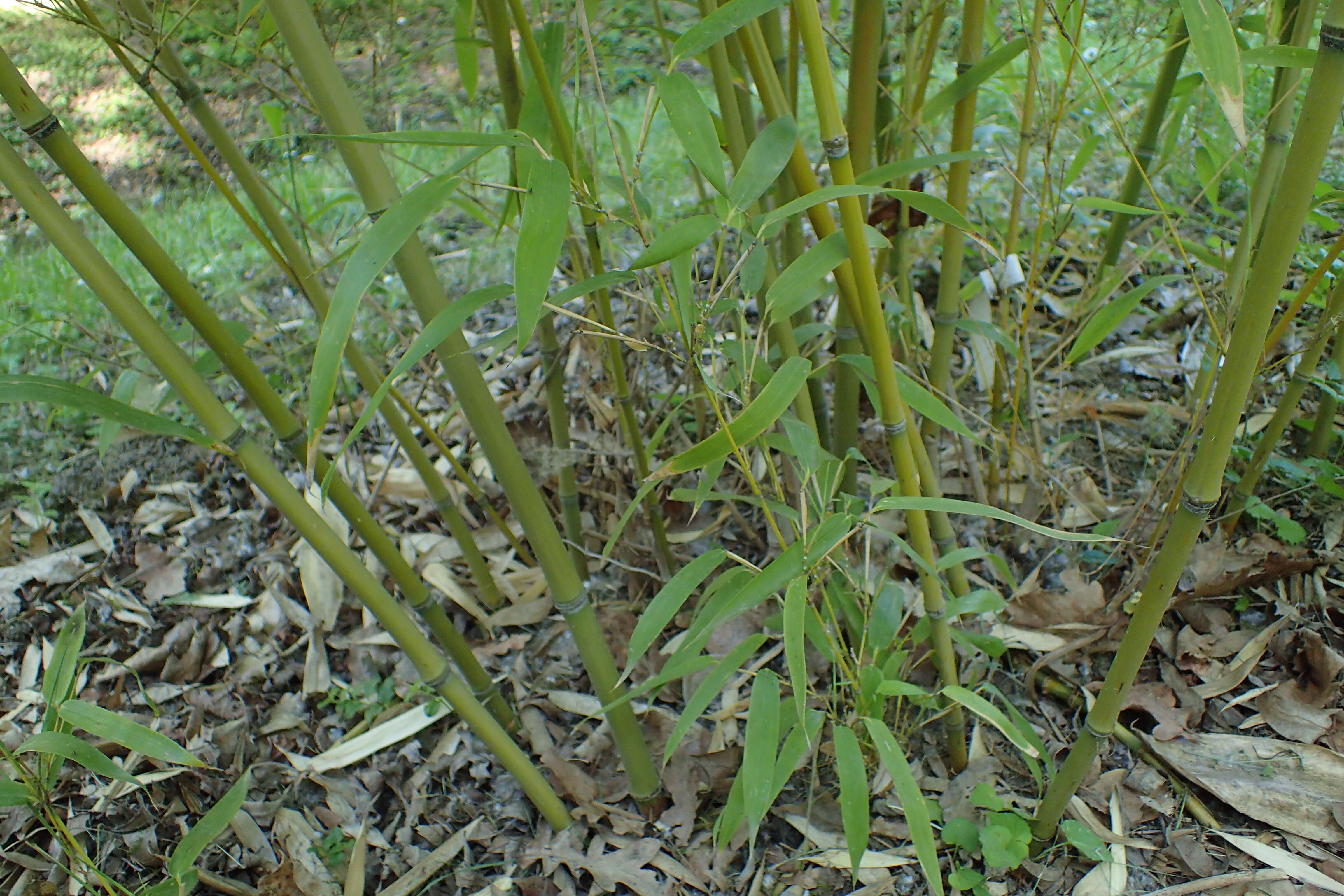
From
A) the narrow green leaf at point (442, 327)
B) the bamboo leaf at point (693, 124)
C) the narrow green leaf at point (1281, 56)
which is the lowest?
the narrow green leaf at point (1281, 56)

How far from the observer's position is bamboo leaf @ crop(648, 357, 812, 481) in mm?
657

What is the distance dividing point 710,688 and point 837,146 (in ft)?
1.64

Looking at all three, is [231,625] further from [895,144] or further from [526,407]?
[895,144]

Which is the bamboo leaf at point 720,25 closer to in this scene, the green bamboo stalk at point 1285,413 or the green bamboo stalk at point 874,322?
the green bamboo stalk at point 874,322

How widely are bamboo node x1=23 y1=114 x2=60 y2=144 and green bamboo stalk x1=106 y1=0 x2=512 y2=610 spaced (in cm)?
13

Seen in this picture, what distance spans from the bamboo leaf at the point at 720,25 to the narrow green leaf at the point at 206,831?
817mm

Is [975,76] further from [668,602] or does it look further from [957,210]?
[668,602]

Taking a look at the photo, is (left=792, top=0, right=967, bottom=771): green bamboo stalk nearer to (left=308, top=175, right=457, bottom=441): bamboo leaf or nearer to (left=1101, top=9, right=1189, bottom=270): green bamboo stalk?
(left=308, top=175, right=457, bottom=441): bamboo leaf

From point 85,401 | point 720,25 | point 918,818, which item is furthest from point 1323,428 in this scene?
point 85,401

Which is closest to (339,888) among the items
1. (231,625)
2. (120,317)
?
(231,625)

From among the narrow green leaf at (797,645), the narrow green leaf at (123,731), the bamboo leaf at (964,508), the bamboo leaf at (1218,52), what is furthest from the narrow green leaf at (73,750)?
the bamboo leaf at (1218,52)

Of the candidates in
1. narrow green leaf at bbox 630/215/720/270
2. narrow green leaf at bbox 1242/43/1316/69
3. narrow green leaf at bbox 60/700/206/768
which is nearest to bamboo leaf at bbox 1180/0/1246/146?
narrow green leaf at bbox 1242/43/1316/69

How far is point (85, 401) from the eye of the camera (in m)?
0.70

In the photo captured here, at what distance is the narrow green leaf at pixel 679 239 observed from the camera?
1.98 ft
